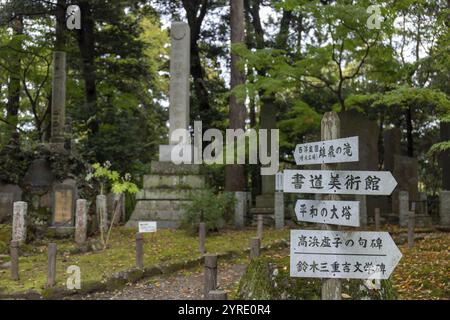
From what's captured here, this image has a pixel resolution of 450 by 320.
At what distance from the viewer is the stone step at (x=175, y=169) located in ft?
43.7

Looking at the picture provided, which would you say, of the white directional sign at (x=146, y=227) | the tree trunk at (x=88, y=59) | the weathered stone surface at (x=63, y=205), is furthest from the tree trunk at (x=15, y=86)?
the white directional sign at (x=146, y=227)

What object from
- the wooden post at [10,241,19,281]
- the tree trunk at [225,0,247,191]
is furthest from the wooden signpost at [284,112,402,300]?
the tree trunk at [225,0,247,191]

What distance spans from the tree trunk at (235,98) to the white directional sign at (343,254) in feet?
38.9

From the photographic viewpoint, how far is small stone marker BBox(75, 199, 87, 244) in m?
10.5

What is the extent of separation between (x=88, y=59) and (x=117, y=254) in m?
11.9

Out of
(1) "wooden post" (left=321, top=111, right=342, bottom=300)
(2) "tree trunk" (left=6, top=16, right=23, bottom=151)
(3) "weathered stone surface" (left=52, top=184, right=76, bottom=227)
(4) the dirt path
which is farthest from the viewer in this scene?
(2) "tree trunk" (left=6, top=16, right=23, bottom=151)

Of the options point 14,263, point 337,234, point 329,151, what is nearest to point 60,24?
point 14,263

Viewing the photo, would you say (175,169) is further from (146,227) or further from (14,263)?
(14,263)

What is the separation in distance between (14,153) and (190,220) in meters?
4.91

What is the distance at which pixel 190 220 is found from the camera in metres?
11.4

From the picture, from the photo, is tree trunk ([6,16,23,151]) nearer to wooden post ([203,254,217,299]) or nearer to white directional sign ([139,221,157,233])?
white directional sign ([139,221,157,233])

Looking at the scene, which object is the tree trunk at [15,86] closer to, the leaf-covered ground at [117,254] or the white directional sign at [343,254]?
the leaf-covered ground at [117,254]

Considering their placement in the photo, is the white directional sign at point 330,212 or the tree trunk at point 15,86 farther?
the tree trunk at point 15,86

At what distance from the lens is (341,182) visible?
13.3 ft
